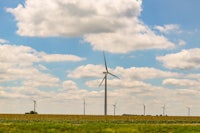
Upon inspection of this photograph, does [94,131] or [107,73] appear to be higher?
[107,73]

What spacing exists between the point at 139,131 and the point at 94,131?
21.4 ft

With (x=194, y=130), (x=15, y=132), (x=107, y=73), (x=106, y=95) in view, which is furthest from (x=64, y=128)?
(x=107, y=73)

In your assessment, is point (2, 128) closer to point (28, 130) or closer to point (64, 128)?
point (28, 130)

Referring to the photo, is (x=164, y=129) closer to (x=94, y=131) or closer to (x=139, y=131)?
(x=139, y=131)

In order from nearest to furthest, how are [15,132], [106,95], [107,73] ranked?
[15,132] → [106,95] → [107,73]

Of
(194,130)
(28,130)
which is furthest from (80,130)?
(194,130)

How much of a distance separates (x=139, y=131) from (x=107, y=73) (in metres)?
93.6

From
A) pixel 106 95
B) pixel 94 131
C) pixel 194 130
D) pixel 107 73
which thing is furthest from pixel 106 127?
pixel 107 73

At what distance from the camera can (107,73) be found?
6166 inches

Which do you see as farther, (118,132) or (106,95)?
(106,95)

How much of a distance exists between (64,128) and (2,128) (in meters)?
8.80

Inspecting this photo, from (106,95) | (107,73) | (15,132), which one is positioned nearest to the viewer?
(15,132)

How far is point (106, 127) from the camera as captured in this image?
6494 centimetres

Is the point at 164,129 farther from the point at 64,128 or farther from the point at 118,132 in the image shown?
the point at 64,128
